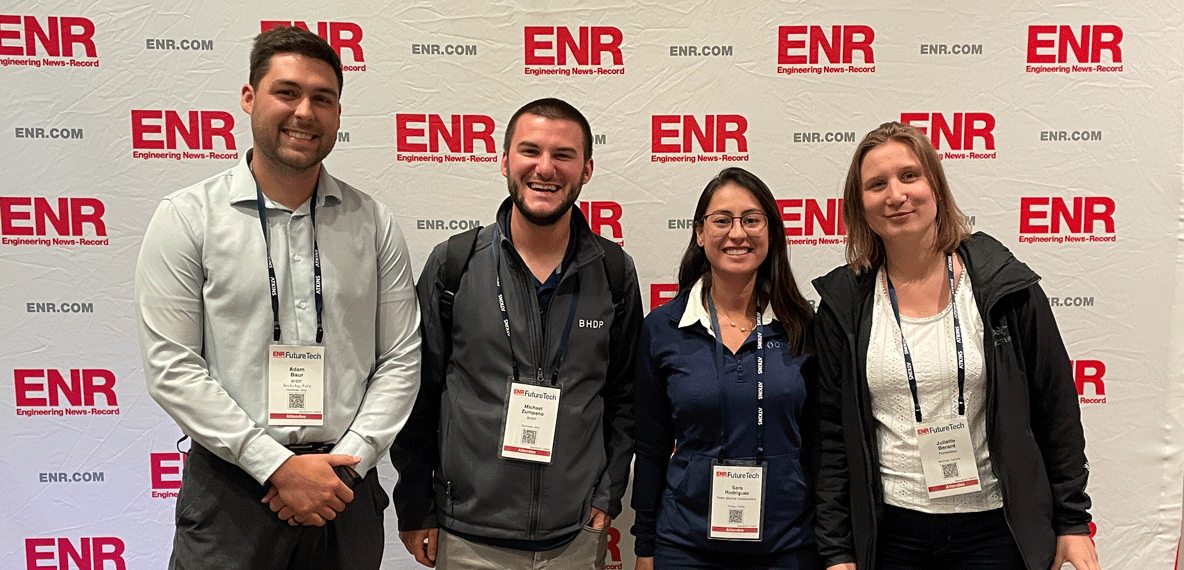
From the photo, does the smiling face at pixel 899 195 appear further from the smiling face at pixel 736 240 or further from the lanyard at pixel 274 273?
the lanyard at pixel 274 273

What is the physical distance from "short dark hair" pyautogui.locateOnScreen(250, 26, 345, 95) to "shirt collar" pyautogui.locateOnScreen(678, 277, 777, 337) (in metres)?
1.06

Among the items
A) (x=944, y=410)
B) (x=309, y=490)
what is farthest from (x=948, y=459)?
(x=309, y=490)

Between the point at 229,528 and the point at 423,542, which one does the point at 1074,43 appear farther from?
the point at 229,528

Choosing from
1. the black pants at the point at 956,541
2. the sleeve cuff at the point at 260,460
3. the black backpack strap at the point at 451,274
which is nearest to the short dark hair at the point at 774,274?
the black pants at the point at 956,541

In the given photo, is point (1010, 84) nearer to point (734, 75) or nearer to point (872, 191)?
point (734, 75)

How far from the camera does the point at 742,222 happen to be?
73.2 inches

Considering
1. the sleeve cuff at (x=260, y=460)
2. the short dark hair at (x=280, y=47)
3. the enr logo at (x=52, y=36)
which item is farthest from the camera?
→ the enr logo at (x=52, y=36)

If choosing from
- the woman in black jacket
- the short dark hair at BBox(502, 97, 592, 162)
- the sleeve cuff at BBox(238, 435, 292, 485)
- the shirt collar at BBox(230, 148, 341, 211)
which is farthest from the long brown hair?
the sleeve cuff at BBox(238, 435, 292, 485)

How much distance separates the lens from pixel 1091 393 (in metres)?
2.58

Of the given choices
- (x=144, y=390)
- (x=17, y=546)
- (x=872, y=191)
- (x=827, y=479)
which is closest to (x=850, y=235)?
(x=872, y=191)

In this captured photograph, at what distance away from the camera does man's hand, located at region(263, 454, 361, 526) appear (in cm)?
158

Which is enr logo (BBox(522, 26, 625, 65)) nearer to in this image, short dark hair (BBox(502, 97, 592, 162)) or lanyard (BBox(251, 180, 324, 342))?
short dark hair (BBox(502, 97, 592, 162))

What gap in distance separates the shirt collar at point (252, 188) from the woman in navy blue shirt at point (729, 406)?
2.81ft

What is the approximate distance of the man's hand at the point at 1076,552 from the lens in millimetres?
1661
